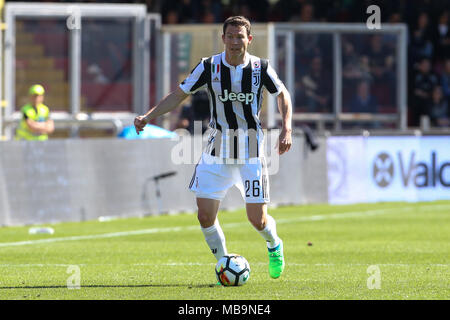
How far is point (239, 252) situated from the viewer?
12.4m

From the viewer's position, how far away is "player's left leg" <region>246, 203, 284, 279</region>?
30.4ft

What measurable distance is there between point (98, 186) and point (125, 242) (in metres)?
3.50

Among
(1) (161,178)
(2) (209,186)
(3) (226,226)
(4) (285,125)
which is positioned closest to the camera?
(4) (285,125)

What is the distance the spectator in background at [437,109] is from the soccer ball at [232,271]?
1724 cm

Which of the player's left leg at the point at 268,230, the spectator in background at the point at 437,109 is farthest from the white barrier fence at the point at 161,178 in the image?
the player's left leg at the point at 268,230

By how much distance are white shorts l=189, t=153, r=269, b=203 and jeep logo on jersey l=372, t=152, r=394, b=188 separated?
39.4ft

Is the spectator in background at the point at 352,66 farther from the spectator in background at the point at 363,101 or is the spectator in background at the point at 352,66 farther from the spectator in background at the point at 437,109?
the spectator in background at the point at 437,109

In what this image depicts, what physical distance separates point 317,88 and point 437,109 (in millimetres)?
3489

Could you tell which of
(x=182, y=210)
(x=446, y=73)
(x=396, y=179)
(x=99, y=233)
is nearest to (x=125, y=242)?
(x=99, y=233)

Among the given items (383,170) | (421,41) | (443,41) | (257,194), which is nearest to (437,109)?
(421,41)

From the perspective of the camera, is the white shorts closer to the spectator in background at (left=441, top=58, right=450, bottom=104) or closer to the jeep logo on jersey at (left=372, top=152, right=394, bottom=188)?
the jeep logo on jersey at (left=372, top=152, right=394, bottom=188)

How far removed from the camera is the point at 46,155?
1644cm

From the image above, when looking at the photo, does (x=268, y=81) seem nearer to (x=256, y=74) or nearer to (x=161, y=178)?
(x=256, y=74)
